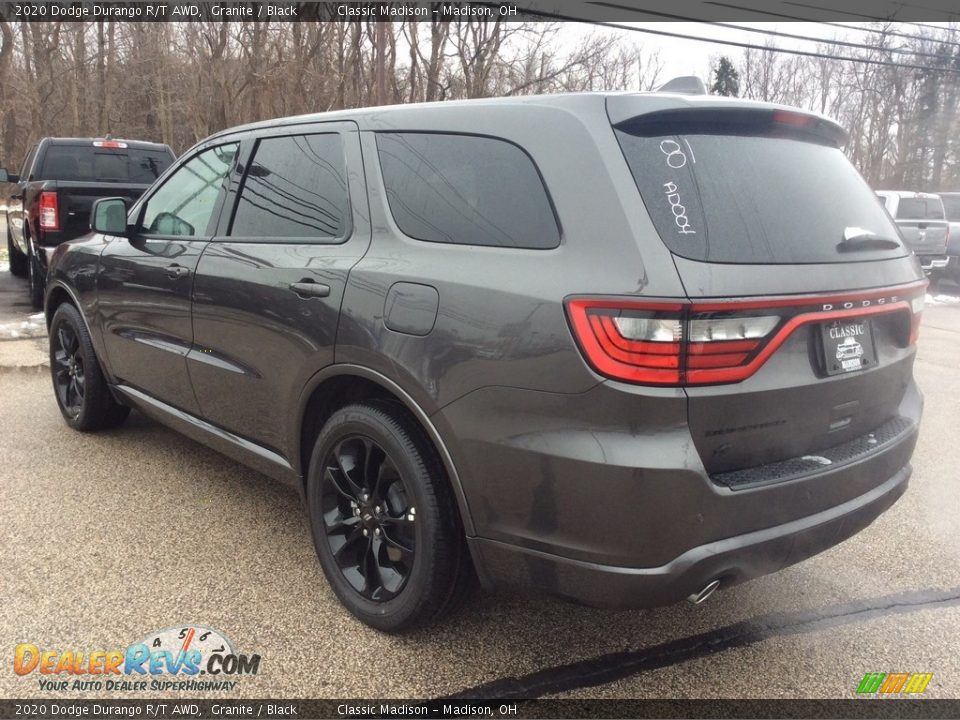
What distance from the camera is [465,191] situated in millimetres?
2428

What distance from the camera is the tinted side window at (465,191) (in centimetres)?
223

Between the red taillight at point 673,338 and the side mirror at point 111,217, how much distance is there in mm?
2860

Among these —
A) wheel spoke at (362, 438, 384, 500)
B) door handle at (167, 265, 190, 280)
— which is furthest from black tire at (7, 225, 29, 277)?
wheel spoke at (362, 438, 384, 500)

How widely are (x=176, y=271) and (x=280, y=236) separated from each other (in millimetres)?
→ 761

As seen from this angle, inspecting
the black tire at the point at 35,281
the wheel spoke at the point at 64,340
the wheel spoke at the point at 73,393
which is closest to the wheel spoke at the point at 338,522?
the wheel spoke at the point at 73,393

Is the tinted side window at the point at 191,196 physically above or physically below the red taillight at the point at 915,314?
above

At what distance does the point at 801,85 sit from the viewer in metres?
40.1

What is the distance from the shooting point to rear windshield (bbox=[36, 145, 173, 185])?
30.1 ft

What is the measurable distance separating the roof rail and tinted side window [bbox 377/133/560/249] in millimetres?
641

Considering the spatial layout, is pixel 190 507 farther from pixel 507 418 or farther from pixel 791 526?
pixel 791 526

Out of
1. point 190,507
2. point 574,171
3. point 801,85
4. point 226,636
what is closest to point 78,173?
point 190,507

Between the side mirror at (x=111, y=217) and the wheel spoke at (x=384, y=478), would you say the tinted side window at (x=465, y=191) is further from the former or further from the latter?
the side mirror at (x=111, y=217)

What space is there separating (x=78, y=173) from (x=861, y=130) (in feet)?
131

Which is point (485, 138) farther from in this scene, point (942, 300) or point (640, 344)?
point (942, 300)
